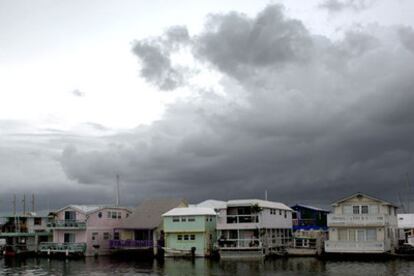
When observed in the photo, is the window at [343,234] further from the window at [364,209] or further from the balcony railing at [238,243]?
the balcony railing at [238,243]

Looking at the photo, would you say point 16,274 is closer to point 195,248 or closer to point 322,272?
point 195,248

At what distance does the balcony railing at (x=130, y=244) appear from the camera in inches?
2452

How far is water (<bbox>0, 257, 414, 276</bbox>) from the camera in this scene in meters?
41.8

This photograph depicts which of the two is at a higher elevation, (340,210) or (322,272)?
(340,210)

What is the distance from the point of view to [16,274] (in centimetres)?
4422

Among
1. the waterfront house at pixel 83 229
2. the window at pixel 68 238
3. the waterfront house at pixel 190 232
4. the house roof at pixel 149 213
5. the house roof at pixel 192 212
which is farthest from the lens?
the window at pixel 68 238

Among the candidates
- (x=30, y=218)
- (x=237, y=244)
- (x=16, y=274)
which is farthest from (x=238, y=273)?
(x=30, y=218)

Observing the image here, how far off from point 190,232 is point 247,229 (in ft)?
21.2

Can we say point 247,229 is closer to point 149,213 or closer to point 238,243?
point 238,243

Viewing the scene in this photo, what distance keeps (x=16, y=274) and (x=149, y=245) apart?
2022 cm

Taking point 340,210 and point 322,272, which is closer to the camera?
point 322,272

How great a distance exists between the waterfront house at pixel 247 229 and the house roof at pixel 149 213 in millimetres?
9591

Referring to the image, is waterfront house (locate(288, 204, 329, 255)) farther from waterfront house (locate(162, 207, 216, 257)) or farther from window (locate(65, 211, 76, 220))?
window (locate(65, 211, 76, 220))

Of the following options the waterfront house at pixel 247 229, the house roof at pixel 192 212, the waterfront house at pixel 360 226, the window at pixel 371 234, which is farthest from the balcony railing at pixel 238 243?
the window at pixel 371 234
